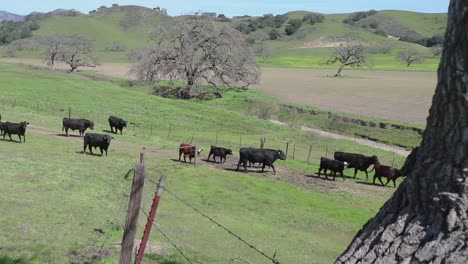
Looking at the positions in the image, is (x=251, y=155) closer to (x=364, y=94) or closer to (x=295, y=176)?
(x=295, y=176)

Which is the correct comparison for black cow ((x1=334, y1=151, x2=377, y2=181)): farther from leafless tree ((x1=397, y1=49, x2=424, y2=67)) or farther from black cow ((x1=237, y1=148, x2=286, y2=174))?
leafless tree ((x1=397, y1=49, x2=424, y2=67))

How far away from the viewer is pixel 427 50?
181125 millimetres

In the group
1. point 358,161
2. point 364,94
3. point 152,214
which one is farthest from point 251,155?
point 364,94

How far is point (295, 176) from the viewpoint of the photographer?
26.9 m

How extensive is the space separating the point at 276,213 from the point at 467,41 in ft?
51.4

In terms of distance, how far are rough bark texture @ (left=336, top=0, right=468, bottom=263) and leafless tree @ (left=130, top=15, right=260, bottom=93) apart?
62277 millimetres

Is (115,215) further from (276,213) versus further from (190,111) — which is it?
(190,111)

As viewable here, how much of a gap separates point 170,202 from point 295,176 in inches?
421

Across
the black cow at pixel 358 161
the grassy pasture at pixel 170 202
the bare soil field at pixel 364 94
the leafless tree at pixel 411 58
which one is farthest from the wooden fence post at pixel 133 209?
the leafless tree at pixel 411 58

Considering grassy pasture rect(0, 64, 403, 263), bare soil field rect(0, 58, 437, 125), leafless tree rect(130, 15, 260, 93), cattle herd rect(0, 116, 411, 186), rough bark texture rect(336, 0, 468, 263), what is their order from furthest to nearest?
leafless tree rect(130, 15, 260, 93)
bare soil field rect(0, 58, 437, 125)
cattle herd rect(0, 116, 411, 186)
grassy pasture rect(0, 64, 403, 263)
rough bark texture rect(336, 0, 468, 263)

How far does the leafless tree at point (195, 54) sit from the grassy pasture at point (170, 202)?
91.2ft

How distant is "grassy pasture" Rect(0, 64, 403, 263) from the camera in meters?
12.1

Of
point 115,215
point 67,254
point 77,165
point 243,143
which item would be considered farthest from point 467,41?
point 243,143

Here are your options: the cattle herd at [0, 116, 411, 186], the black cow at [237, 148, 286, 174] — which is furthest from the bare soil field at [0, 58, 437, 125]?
the black cow at [237, 148, 286, 174]
